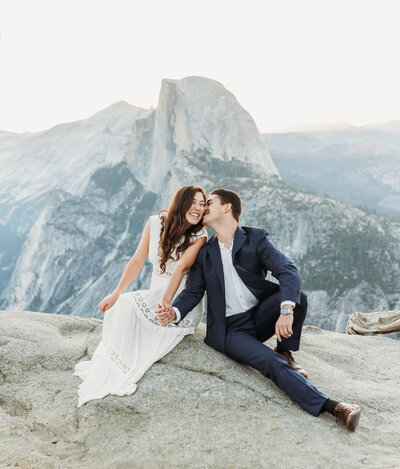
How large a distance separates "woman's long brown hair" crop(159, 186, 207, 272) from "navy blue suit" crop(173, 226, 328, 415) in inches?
8.8

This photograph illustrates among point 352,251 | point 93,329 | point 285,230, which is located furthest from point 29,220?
point 93,329

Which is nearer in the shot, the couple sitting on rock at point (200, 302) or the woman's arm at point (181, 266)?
the couple sitting on rock at point (200, 302)

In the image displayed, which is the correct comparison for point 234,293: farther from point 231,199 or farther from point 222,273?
point 231,199

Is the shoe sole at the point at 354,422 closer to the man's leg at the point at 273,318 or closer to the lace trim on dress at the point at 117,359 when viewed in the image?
the man's leg at the point at 273,318

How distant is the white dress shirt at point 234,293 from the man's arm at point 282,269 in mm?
325

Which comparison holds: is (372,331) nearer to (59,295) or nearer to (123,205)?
(59,295)

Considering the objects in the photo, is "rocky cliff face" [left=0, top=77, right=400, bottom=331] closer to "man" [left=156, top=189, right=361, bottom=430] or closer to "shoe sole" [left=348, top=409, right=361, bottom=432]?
"man" [left=156, top=189, right=361, bottom=430]

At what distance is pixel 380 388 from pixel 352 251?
63.4 m

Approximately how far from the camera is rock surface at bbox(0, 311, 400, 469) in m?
2.82

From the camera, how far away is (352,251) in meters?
63.2

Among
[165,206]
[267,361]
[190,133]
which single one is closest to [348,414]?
[267,361]

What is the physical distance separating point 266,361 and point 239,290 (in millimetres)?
781

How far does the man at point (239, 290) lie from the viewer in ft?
12.5

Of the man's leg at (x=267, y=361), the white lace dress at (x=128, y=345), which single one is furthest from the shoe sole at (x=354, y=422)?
the white lace dress at (x=128, y=345)
